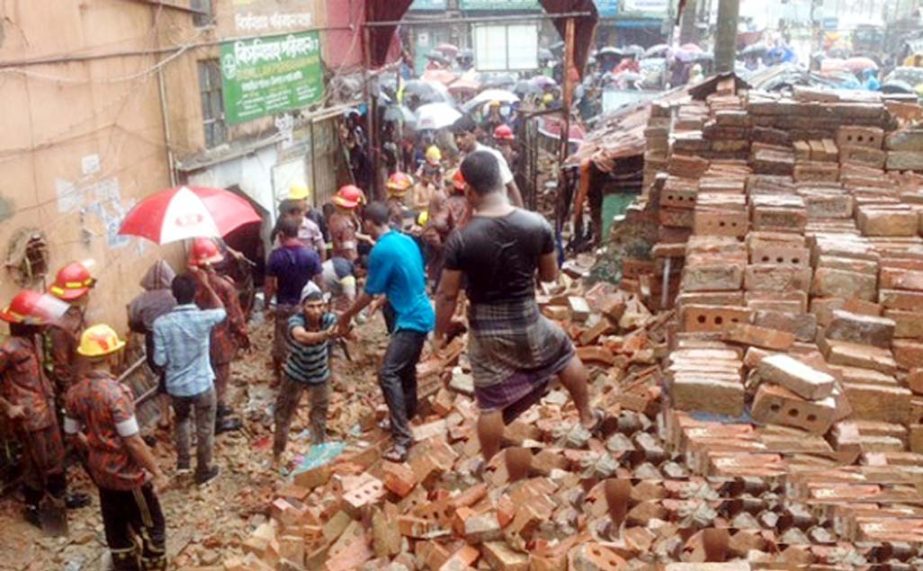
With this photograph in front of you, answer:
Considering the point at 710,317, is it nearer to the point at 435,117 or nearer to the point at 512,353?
the point at 512,353

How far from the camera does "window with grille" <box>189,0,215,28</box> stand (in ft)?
33.8

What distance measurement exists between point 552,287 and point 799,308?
3.43 meters

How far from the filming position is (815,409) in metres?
4.83

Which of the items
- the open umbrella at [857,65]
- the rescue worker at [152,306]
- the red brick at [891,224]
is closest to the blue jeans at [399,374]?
the rescue worker at [152,306]

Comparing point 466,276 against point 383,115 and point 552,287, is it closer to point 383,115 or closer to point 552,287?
point 552,287

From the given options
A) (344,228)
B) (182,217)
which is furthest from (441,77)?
(182,217)

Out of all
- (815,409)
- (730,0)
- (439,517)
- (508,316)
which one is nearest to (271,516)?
(439,517)

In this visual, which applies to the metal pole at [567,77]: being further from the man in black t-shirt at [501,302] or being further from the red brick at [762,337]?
the man in black t-shirt at [501,302]

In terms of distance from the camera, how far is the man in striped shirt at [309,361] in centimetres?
678

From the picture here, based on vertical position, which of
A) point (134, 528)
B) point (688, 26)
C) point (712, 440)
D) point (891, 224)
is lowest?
point (134, 528)

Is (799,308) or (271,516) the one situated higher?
(799,308)

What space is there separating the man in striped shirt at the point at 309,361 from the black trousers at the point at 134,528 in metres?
1.45

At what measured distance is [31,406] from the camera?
6398 mm

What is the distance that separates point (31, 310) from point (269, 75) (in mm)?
6403
